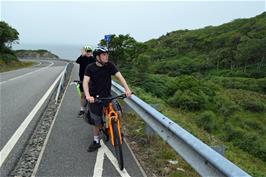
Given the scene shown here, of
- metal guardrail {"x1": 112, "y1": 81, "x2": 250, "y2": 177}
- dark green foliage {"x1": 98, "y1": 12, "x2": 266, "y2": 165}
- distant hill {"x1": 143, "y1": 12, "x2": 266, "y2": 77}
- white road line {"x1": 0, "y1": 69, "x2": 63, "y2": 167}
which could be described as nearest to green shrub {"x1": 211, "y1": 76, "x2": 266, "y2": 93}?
dark green foliage {"x1": 98, "y1": 12, "x2": 266, "y2": 165}

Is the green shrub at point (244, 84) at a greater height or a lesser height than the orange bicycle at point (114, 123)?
lesser

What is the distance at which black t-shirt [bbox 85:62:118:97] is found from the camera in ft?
19.8

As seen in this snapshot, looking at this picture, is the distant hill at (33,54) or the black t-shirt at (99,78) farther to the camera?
the distant hill at (33,54)

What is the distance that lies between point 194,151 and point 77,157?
238 cm

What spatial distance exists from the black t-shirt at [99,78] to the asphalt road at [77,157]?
108cm

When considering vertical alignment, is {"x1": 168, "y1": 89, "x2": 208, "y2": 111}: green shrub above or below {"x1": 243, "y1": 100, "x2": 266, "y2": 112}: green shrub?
above

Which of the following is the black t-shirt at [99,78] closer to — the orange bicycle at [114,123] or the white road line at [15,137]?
the orange bicycle at [114,123]

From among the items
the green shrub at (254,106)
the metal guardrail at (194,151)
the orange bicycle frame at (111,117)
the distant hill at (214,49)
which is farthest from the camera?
the distant hill at (214,49)

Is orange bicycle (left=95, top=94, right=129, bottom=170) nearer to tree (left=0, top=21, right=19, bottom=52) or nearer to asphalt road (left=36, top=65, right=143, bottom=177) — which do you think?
asphalt road (left=36, top=65, right=143, bottom=177)

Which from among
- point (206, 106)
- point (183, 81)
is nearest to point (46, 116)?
point (206, 106)

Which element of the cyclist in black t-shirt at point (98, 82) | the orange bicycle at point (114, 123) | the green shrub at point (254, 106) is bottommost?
the green shrub at point (254, 106)

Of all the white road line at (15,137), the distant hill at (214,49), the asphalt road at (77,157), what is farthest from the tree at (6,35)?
the asphalt road at (77,157)

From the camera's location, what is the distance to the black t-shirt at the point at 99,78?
602 centimetres

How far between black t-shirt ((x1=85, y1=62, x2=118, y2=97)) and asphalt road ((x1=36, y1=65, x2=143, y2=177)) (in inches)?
42.6
